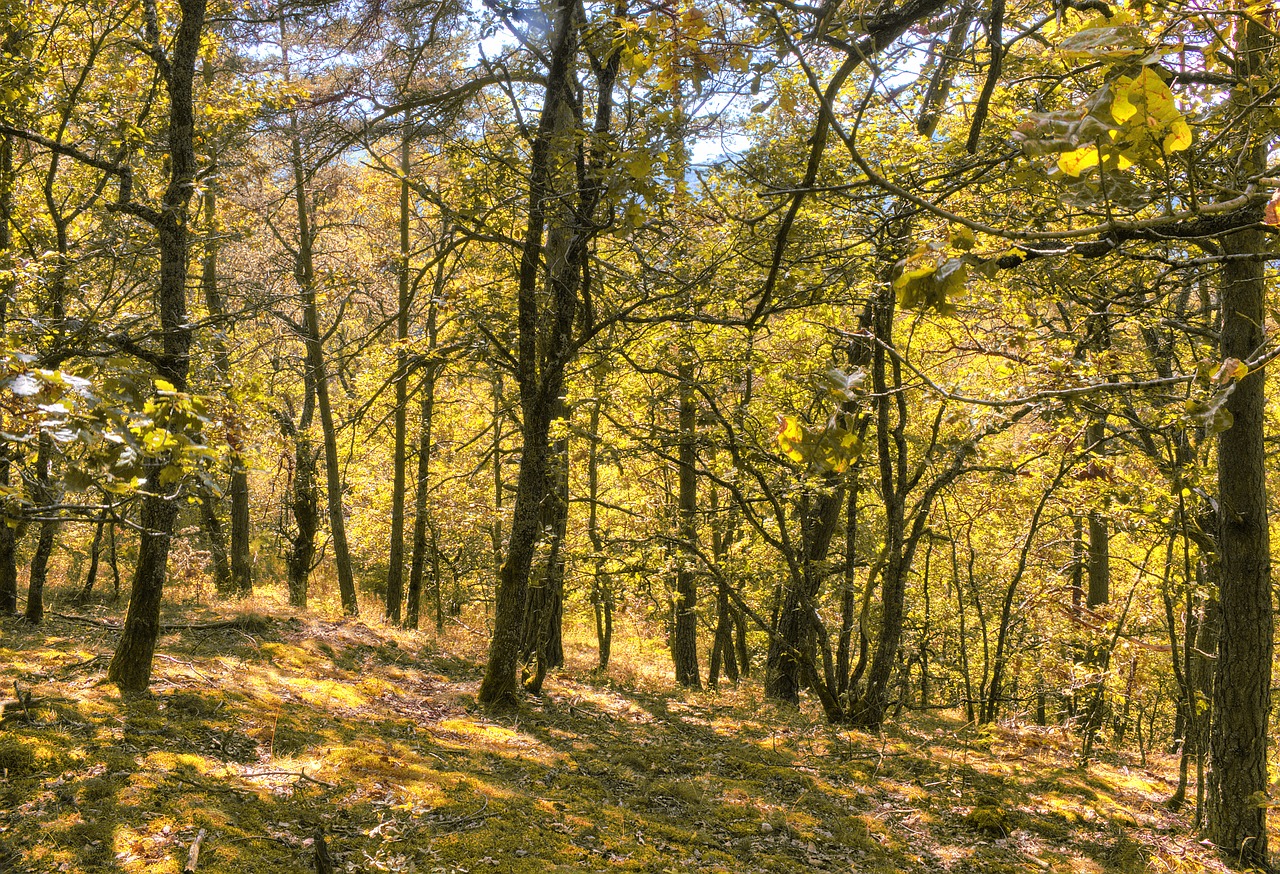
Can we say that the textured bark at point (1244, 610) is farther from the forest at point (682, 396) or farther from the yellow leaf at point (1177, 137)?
the yellow leaf at point (1177, 137)

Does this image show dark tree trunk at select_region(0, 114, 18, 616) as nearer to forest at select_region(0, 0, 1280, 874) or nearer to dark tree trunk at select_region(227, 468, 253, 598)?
forest at select_region(0, 0, 1280, 874)

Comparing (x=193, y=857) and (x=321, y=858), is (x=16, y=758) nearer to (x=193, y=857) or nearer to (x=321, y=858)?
(x=193, y=857)

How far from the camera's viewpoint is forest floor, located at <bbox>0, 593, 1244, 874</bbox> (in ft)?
13.3

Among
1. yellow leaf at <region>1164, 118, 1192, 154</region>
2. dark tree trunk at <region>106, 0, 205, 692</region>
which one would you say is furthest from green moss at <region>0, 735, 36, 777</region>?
yellow leaf at <region>1164, 118, 1192, 154</region>

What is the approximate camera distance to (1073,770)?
7641 mm

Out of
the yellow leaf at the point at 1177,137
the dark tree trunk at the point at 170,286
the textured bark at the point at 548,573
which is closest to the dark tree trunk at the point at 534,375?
the textured bark at the point at 548,573

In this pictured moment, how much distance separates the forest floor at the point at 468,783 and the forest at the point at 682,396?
0.15ft

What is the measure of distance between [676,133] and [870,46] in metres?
0.95

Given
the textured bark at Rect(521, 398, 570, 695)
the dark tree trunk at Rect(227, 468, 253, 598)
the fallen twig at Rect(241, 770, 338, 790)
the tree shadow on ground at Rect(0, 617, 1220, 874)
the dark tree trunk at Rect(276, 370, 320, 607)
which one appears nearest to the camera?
the tree shadow on ground at Rect(0, 617, 1220, 874)

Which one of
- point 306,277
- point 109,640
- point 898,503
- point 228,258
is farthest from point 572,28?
point 228,258

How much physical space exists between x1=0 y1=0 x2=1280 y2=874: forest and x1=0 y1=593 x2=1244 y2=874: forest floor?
0.05 m

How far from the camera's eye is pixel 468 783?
17.2ft

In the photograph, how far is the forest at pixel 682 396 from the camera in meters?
2.27

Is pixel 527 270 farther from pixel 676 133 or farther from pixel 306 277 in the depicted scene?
pixel 306 277
